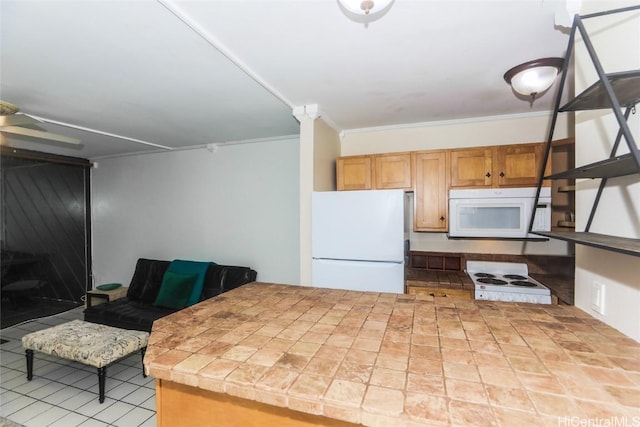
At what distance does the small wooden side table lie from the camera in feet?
13.5

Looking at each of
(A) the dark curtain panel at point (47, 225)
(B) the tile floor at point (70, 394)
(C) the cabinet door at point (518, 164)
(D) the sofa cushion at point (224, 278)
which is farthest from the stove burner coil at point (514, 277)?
(A) the dark curtain panel at point (47, 225)

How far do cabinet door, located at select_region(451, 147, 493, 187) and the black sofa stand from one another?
261 centimetres

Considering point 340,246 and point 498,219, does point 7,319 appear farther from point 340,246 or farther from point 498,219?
point 498,219

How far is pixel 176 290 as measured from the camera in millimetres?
3594

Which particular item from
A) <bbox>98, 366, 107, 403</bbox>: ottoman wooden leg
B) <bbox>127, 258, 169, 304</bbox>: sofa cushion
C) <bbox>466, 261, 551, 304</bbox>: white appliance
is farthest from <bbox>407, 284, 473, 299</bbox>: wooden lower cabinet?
<bbox>127, 258, 169, 304</bbox>: sofa cushion

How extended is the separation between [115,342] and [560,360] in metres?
3.13

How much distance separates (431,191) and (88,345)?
340 cm

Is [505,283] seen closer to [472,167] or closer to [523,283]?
[523,283]

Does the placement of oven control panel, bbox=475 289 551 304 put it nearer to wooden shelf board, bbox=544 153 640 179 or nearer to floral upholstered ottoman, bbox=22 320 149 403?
wooden shelf board, bbox=544 153 640 179

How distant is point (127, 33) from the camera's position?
1562mm

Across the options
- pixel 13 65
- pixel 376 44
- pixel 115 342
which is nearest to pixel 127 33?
pixel 13 65

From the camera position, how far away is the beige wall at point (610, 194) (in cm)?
103

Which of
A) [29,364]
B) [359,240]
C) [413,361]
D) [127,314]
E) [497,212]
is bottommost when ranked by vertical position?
[29,364]

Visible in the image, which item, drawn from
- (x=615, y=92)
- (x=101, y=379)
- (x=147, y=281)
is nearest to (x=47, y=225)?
(x=147, y=281)
